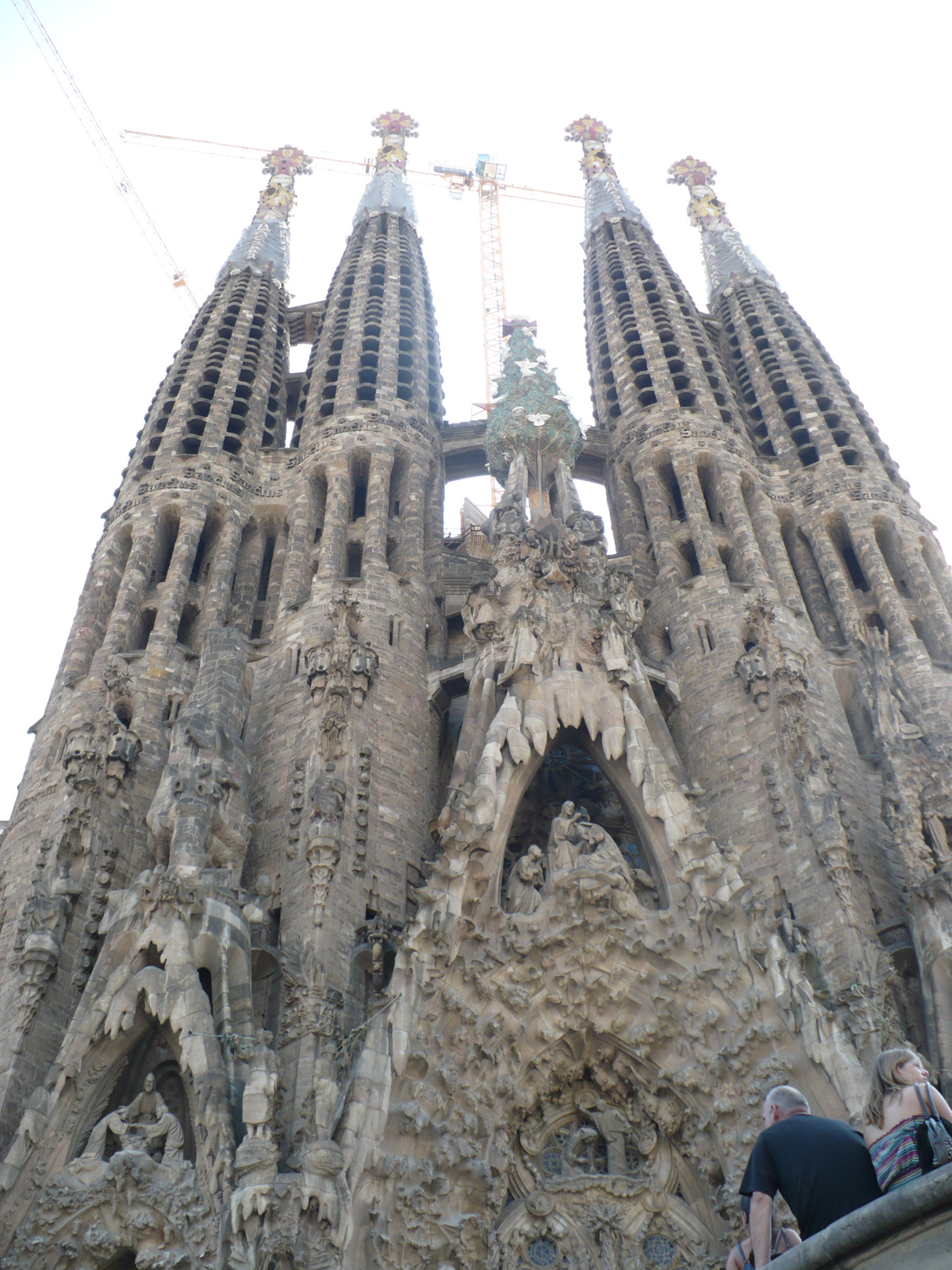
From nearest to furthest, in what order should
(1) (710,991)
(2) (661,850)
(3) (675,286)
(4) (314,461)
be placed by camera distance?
(1) (710,991)
(2) (661,850)
(4) (314,461)
(3) (675,286)

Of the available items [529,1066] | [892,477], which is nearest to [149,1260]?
[529,1066]

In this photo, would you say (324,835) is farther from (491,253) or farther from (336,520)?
(491,253)

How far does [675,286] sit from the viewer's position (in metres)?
32.4

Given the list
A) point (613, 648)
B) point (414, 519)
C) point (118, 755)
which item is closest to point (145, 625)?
point (118, 755)

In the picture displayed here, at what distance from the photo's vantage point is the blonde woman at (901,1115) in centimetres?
505

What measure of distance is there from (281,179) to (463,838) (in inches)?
1203

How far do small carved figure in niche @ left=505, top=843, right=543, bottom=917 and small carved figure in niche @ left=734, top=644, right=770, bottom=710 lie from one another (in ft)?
17.7

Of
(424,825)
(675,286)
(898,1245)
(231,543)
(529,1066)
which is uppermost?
(675,286)

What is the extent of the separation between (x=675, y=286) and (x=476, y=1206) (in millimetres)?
25462

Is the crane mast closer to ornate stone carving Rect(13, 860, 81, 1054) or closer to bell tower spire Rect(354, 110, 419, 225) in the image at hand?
bell tower spire Rect(354, 110, 419, 225)

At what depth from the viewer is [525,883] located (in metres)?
15.9

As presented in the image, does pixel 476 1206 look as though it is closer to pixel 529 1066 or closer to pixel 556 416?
pixel 529 1066

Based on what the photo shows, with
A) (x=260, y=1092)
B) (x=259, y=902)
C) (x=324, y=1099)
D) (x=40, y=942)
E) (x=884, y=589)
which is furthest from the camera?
(x=884, y=589)

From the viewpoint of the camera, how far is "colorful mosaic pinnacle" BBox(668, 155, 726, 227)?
3825 centimetres
